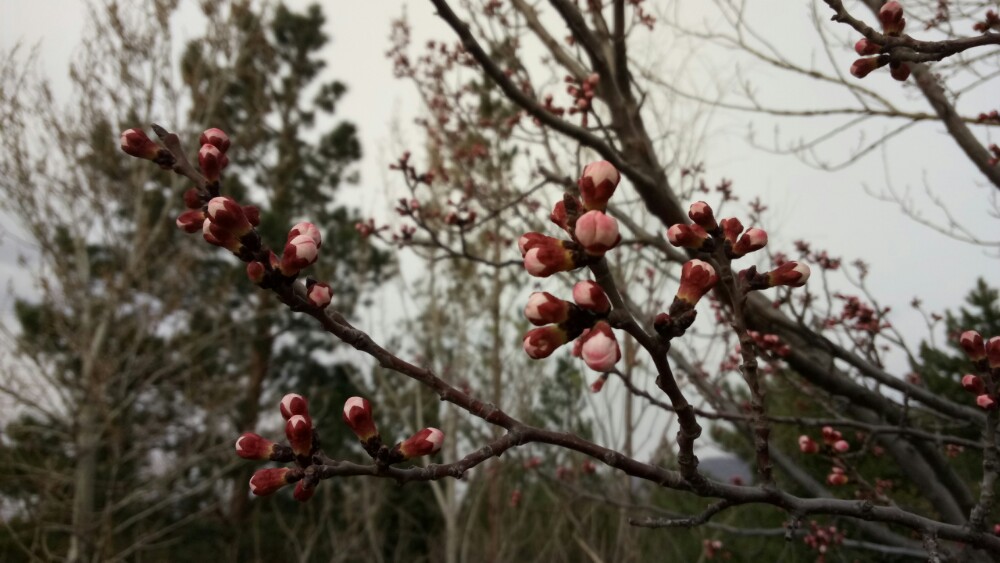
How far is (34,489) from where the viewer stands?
7.91 meters

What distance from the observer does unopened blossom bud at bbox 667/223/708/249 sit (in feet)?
3.37

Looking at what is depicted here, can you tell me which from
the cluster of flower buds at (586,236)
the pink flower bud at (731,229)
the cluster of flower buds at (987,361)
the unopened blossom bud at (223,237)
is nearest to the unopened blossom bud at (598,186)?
the cluster of flower buds at (586,236)

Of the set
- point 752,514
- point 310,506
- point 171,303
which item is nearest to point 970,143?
point 752,514

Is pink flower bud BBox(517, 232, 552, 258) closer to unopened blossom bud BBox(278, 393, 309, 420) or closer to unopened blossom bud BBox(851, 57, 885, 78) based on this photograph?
unopened blossom bud BBox(278, 393, 309, 420)

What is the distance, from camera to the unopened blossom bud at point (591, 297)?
2.51 ft

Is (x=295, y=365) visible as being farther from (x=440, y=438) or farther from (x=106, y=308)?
(x=440, y=438)

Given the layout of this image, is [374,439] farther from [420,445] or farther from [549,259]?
[549,259]

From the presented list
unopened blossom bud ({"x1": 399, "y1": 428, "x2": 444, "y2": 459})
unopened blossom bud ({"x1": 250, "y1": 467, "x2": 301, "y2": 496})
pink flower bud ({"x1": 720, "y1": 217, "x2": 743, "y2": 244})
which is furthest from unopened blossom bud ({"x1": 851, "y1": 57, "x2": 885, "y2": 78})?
unopened blossom bud ({"x1": 250, "y1": 467, "x2": 301, "y2": 496})

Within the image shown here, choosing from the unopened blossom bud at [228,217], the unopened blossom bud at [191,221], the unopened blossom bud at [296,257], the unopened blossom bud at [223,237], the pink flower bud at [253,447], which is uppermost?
the unopened blossom bud at [191,221]

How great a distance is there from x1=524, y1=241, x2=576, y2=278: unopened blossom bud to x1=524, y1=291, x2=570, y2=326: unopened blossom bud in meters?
0.04

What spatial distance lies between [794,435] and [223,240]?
30.5 ft

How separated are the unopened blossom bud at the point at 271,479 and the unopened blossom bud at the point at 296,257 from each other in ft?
1.08

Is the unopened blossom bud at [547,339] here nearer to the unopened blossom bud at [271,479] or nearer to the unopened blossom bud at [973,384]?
the unopened blossom bud at [271,479]

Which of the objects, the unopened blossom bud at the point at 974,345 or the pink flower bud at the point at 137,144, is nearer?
the pink flower bud at the point at 137,144
